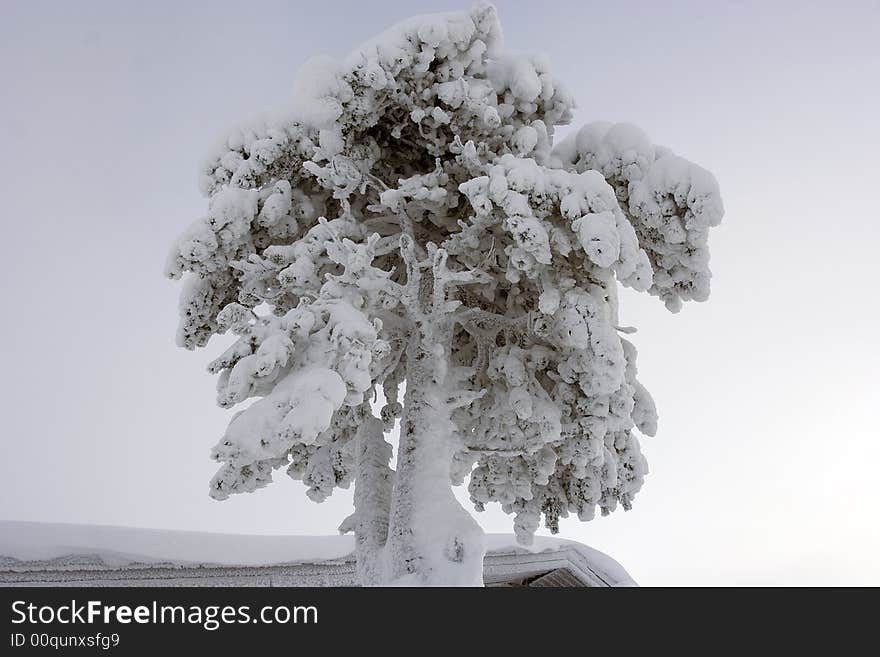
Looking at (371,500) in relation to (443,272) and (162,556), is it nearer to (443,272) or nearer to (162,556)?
(443,272)

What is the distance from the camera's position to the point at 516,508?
916 cm

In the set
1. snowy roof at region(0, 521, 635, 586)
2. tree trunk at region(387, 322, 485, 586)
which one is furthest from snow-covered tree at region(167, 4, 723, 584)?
snowy roof at region(0, 521, 635, 586)

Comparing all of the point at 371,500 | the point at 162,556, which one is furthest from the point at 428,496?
the point at 162,556

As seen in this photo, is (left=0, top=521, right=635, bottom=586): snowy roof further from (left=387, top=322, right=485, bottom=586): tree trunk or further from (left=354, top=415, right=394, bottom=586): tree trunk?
(left=387, top=322, right=485, bottom=586): tree trunk

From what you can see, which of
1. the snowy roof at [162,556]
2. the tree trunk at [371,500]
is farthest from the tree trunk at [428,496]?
the snowy roof at [162,556]

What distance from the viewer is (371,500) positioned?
307 inches

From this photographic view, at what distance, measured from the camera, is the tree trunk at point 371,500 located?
736cm

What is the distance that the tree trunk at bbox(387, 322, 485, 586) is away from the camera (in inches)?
260

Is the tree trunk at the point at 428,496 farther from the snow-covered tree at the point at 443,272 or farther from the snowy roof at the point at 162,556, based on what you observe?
the snowy roof at the point at 162,556

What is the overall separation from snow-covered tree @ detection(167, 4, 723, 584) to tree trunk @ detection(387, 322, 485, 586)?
20mm
